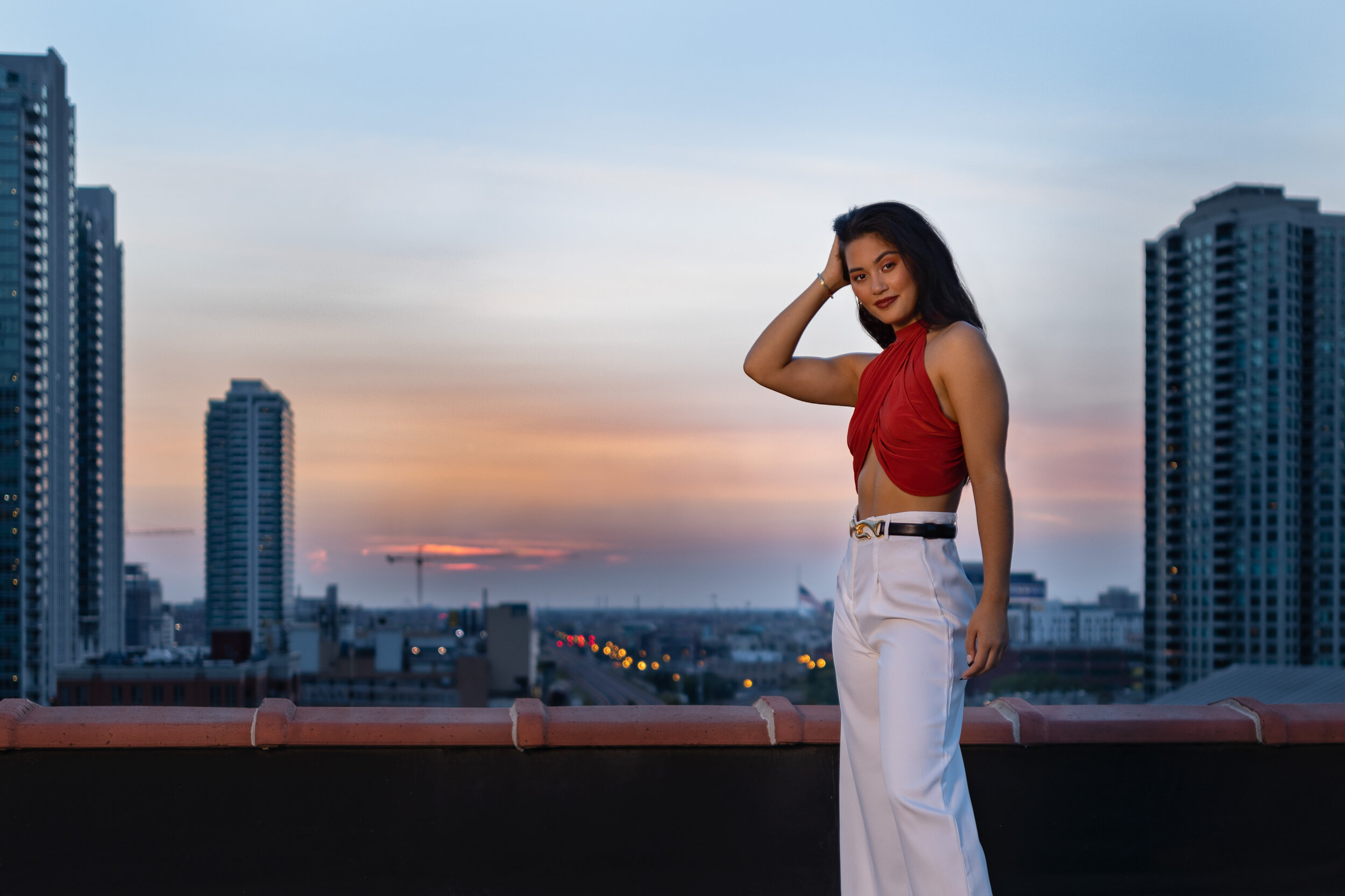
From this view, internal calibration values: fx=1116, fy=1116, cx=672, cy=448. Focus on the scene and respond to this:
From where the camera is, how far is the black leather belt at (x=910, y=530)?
2312 millimetres

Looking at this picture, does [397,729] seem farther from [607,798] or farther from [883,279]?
[883,279]

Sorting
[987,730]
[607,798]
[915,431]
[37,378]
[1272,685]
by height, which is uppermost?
[37,378]

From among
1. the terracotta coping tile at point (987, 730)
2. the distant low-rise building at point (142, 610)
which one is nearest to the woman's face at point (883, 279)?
the terracotta coping tile at point (987, 730)

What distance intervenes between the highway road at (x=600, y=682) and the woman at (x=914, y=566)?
196ft

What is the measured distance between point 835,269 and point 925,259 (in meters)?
0.24

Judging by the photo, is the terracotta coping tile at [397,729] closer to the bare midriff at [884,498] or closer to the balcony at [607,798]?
the balcony at [607,798]

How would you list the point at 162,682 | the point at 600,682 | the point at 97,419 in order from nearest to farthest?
1. the point at 162,682
2. the point at 97,419
3. the point at 600,682

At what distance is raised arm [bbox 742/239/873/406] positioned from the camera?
2713 mm

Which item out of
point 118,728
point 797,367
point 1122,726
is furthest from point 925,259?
point 118,728

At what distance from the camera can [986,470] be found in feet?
7.30

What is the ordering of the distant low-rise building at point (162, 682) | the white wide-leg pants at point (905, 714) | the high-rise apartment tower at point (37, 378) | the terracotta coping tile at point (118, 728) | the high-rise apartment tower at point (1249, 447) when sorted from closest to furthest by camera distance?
1. the white wide-leg pants at point (905, 714)
2. the terracotta coping tile at point (118, 728)
3. the distant low-rise building at point (162, 682)
4. the high-rise apartment tower at point (1249, 447)
5. the high-rise apartment tower at point (37, 378)

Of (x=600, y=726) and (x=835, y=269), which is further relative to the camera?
(x=600, y=726)

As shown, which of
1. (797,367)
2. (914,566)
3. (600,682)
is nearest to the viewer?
(914,566)

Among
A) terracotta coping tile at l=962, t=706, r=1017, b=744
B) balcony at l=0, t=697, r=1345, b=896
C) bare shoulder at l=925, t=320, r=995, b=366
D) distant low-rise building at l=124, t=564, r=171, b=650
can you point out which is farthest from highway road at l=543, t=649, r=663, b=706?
bare shoulder at l=925, t=320, r=995, b=366
